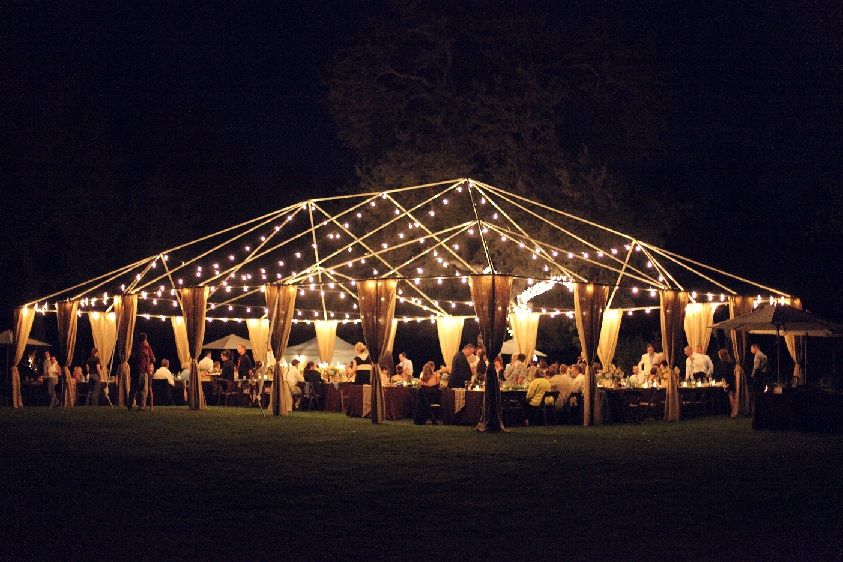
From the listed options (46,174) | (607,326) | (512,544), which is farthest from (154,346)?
(512,544)

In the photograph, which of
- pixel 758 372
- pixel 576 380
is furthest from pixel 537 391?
pixel 758 372

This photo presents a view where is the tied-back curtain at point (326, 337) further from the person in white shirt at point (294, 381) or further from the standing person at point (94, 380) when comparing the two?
the standing person at point (94, 380)

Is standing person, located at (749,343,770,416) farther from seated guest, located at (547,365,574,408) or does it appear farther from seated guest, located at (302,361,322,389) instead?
seated guest, located at (302,361,322,389)

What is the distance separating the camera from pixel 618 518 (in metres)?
8.02

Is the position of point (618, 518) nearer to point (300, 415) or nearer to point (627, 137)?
point (300, 415)

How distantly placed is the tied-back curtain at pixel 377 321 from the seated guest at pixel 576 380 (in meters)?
3.32

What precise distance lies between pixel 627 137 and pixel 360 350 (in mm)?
11635

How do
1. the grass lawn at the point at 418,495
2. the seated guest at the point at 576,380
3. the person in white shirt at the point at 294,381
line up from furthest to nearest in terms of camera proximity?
the person in white shirt at the point at 294,381, the seated guest at the point at 576,380, the grass lawn at the point at 418,495

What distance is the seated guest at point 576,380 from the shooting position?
748 inches

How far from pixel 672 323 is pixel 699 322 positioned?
308 centimetres

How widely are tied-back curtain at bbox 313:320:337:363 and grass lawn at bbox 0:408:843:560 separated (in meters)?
12.5

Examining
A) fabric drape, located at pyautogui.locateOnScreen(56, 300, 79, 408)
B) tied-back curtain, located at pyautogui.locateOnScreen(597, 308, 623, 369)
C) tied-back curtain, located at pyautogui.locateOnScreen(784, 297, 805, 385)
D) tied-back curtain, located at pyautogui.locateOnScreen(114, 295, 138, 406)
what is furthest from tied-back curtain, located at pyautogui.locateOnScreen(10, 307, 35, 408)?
tied-back curtain, located at pyautogui.locateOnScreen(784, 297, 805, 385)

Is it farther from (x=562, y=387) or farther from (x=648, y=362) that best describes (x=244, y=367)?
(x=562, y=387)

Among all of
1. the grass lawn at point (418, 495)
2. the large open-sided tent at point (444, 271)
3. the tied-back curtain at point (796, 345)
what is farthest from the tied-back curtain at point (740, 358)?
the grass lawn at point (418, 495)
